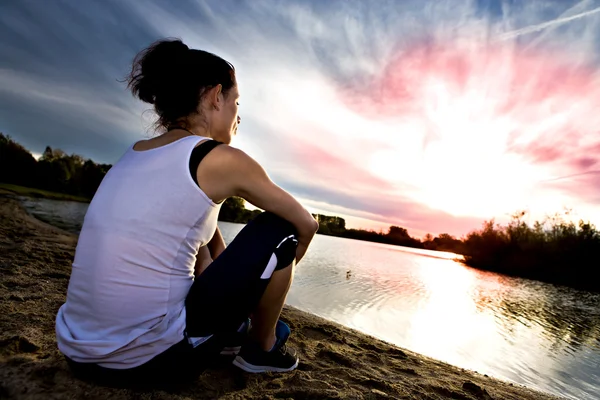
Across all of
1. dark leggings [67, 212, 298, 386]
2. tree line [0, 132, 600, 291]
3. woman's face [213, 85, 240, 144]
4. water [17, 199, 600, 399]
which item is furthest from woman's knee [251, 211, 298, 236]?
tree line [0, 132, 600, 291]

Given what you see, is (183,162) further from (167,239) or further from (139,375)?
(139,375)

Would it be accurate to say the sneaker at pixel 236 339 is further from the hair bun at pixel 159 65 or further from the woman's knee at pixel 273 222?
the hair bun at pixel 159 65

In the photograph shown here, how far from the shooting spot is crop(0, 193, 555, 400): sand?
1.29 meters

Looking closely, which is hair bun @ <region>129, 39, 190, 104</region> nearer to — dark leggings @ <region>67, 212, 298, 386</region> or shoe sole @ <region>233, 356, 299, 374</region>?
dark leggings @ <region>67, 212, 298, 386</region>

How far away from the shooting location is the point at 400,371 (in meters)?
2.47

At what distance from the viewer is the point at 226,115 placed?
5.13 feet

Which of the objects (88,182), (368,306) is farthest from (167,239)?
(88,182)

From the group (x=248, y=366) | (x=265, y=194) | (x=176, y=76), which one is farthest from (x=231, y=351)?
(x=176, y=76)

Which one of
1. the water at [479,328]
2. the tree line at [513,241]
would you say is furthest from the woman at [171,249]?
the tree line at [513,241]

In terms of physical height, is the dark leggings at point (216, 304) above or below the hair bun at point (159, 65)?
below

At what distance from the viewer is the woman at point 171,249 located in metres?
1.07

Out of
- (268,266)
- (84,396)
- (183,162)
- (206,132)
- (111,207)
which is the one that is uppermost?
(206,132)

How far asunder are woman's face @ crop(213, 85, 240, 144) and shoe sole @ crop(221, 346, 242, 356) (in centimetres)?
110

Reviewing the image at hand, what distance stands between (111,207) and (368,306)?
5.99 meters
